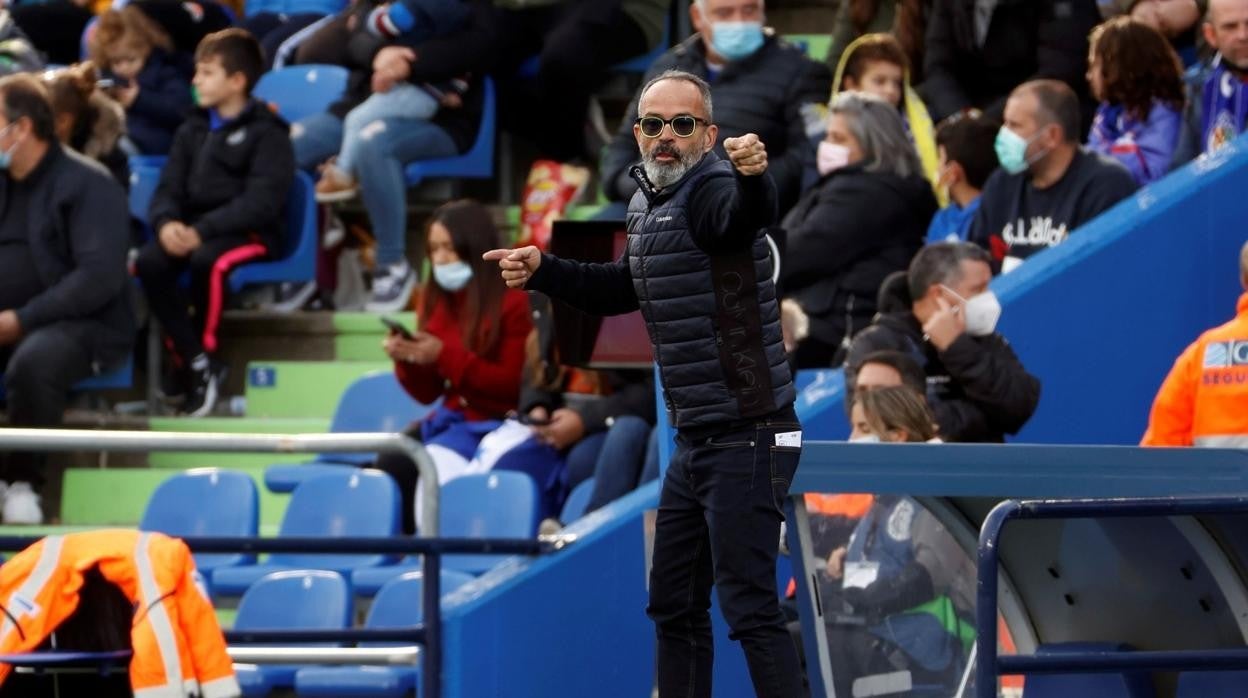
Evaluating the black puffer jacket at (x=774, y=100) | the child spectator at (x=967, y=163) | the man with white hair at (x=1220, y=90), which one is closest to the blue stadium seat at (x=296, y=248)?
the black puffer jacket at (x=774, y=100)

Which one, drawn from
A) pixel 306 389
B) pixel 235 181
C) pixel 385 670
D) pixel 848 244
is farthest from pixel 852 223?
pixel 235 181

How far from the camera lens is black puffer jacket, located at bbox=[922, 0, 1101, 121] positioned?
30.1 feet

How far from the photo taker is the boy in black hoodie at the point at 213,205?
10.0m

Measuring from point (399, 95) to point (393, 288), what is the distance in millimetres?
872

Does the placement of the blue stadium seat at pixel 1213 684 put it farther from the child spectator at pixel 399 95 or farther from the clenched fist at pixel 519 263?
the child spectator at pixel 399 95

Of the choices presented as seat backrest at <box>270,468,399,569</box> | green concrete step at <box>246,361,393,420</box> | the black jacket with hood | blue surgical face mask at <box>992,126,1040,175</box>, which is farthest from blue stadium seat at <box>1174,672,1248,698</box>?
the black jacket with hood

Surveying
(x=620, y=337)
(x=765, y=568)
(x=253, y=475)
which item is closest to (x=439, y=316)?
(x=253, y=475)

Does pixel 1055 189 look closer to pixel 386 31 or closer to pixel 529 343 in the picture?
pixel 529 343

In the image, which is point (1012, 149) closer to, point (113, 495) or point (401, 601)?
point (401, 601)

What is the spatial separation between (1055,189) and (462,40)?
132 inches

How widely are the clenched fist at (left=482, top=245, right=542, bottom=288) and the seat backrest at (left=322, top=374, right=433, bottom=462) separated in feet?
14.3

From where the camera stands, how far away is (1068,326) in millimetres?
7582

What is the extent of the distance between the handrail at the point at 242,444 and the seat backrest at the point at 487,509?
3.09 ft

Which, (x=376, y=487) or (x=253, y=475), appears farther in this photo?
(x=253, y=475)
